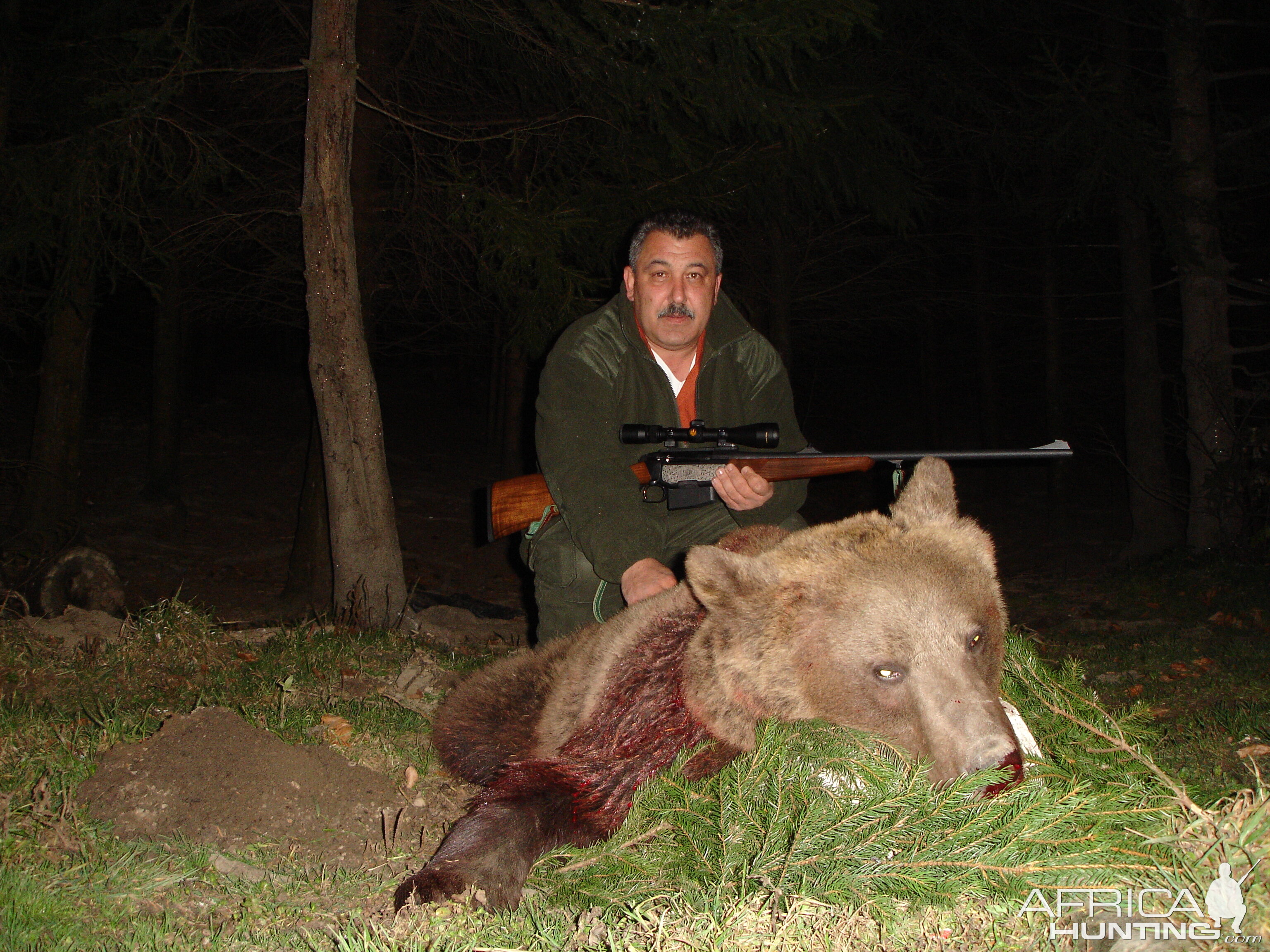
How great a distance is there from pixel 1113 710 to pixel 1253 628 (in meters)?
3.98

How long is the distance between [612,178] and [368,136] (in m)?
2.71

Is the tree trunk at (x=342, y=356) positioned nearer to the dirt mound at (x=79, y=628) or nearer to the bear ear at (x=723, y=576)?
the dirt mound at (x=79, y=628)

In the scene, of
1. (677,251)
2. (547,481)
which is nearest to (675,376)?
(677,251)

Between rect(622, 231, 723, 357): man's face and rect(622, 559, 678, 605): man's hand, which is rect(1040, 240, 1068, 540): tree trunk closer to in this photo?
rect(622, 231, 723, 357): man's face

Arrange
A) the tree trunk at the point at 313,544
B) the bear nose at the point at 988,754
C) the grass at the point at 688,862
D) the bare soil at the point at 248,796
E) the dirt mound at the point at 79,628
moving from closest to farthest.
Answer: the grass at the point at 688,862 < the bear nose at the point at 988,754 < the bare soil at the point at 248,796 < the dirt mound at the point at 79,628 < the tree trunk at the point at 313,544

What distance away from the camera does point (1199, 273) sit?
439 inches

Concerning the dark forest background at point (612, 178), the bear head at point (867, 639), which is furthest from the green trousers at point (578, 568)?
the dark forest background at point (612, 178)

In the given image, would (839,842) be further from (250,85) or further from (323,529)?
(250,85)

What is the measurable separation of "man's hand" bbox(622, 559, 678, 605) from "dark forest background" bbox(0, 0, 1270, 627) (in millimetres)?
4592

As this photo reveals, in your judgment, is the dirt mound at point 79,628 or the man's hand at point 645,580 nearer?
the man's hand at point 645,580

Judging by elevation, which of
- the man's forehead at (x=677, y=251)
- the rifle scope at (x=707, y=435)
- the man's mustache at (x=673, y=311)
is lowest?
the rifle scope at (x=707, y=435)

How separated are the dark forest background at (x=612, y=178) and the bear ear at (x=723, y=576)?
527 cm

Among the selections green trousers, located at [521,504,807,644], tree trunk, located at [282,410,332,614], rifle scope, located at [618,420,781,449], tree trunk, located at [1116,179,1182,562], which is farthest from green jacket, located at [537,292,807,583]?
tree trunk, located at [1116,179,1182,562]

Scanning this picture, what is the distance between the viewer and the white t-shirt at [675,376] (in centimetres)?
486
